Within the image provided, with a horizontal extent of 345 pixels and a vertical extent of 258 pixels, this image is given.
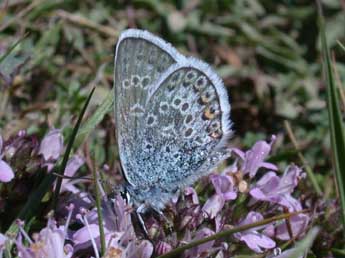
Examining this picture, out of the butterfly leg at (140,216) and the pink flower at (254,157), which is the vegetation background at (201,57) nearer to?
the pink flower at (254,157)

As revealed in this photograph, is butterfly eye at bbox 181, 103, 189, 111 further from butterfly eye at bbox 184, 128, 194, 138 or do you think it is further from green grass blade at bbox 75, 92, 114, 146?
green grass blade at bbox 75, 92, 114, 146

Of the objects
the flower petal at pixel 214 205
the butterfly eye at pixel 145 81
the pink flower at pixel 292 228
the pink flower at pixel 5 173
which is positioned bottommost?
the pink flower at pixel 292 228

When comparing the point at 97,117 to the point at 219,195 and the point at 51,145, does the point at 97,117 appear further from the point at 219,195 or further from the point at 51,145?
the point at 219,195

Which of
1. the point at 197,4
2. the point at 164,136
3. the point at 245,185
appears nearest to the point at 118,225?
the point at 164,136

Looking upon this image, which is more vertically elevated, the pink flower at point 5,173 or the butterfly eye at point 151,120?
the butterfly eye at point 151,120

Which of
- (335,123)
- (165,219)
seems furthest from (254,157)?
(335,123)

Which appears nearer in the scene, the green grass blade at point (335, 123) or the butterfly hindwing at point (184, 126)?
the green grass blade at point (335, 123)

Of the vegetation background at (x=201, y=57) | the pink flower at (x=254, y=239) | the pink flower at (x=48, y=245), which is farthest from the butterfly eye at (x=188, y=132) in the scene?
the vegetation background at (x=201, y=57)

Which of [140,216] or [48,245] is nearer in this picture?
[48,245]
